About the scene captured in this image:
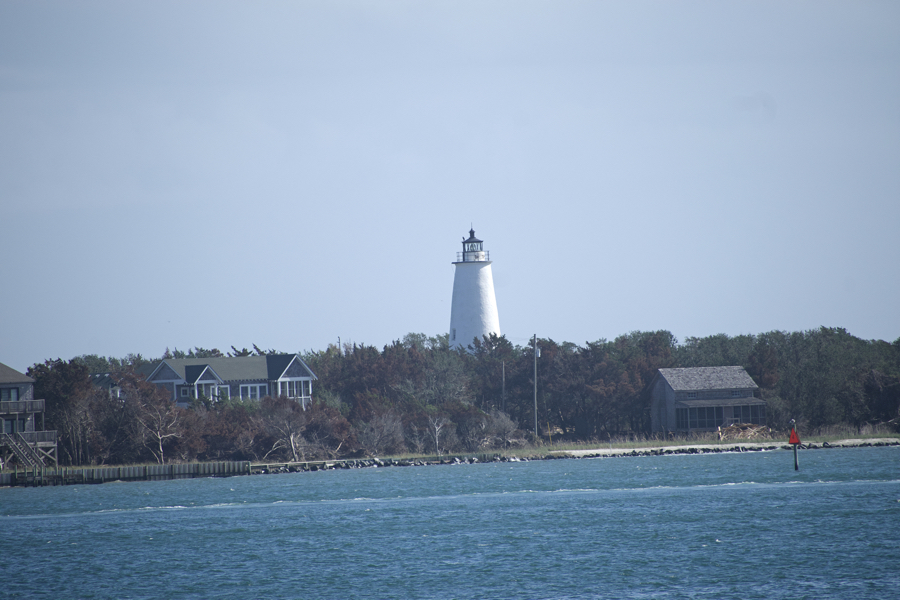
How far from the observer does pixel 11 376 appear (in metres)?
57.2

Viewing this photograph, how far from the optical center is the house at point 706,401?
221ft

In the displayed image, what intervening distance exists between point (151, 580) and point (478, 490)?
21.3m

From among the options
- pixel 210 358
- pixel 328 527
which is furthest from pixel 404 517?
pixel 210 358

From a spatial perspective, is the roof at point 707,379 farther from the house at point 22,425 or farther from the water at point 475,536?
the house at point 22,425

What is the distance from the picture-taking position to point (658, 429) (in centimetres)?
6988

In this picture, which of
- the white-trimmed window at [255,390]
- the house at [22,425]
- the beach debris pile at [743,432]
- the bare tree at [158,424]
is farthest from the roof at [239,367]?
the beach debris pile at [743,432]

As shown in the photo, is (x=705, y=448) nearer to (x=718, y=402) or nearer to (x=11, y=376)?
(x=718, y=402)

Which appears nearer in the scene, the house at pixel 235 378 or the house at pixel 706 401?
the house at pixel 706 401

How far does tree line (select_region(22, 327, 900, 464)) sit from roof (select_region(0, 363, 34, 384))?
1.71 m

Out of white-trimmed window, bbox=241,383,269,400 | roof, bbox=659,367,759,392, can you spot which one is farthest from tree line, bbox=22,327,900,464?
white-trimmed window, bbox=241,383,269,400

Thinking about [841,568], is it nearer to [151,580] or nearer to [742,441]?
[151,580]

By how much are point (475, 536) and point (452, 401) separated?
33.8 m

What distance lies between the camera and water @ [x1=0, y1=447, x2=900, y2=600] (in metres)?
27.0

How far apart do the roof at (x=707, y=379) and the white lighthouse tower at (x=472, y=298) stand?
607 inches
